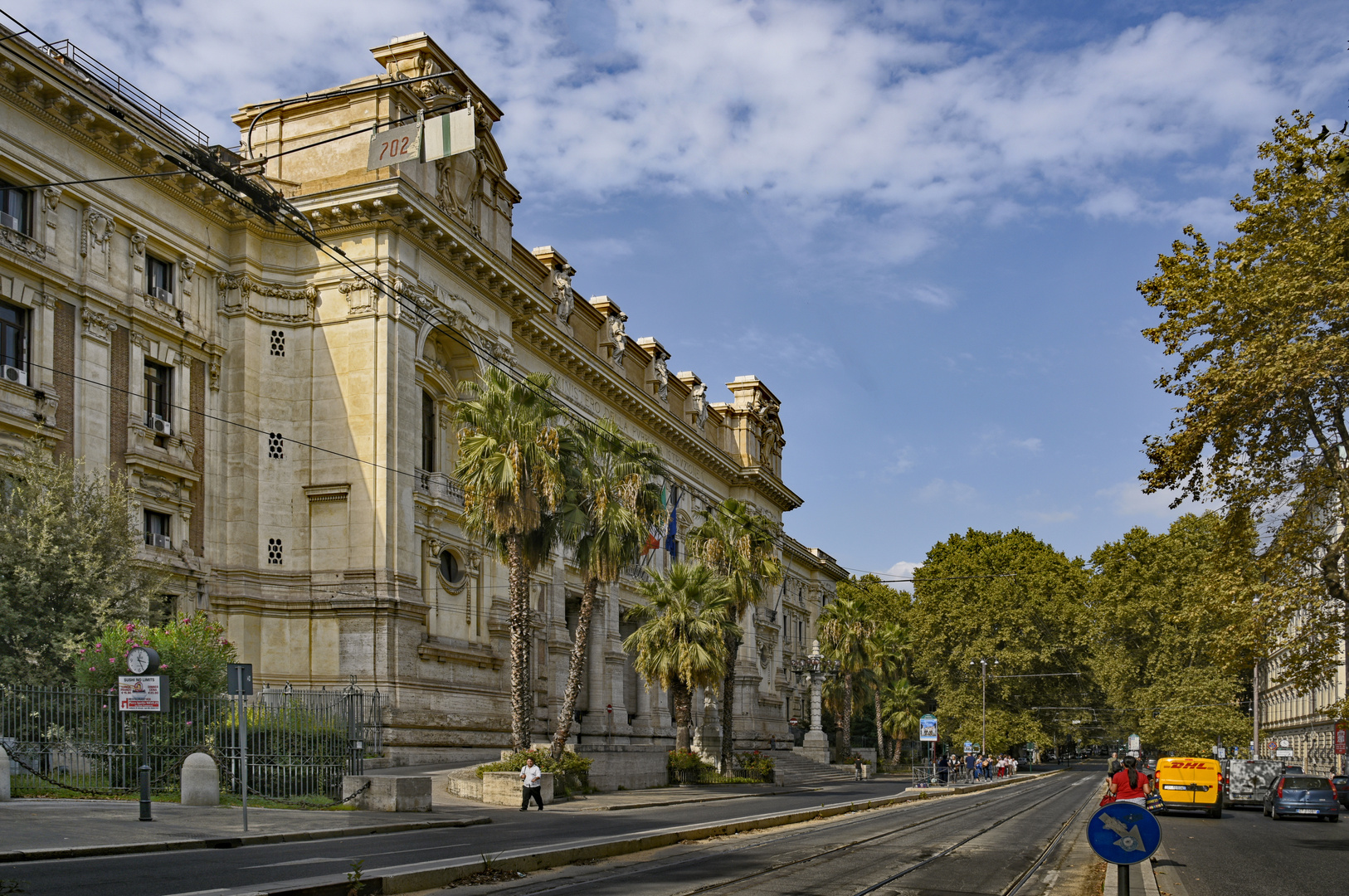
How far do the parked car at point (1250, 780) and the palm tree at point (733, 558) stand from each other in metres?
18.0

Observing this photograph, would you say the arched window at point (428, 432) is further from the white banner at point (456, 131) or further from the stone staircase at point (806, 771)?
the stone staircase at point (806, 771)

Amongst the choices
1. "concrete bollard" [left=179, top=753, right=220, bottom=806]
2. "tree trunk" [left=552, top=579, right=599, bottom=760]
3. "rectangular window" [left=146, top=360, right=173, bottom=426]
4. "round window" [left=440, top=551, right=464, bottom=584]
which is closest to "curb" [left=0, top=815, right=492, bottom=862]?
"concrete bollard" [left=179, top=753, right=220, bottom=806]

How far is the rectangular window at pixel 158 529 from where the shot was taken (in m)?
30.9

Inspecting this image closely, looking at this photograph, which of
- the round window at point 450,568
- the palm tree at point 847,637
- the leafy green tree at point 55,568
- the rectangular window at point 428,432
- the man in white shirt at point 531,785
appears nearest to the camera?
the leafy green tree at point 55,568

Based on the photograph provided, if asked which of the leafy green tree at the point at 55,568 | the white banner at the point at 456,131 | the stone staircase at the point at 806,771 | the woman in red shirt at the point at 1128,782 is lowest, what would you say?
the stone staircase at the point at 806,771

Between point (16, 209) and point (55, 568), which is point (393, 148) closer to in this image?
point (16, 209)

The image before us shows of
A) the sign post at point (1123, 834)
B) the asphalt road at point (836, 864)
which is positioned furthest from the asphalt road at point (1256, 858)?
the sign post at point (1123, 834)

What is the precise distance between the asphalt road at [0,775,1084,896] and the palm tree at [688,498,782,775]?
11.4 metres

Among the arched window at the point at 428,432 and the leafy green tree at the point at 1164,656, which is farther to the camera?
the leafy green tree at the point at 1164,656

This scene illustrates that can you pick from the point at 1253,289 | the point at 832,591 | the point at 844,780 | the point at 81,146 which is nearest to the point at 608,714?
the point at 844,780

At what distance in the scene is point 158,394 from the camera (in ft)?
105

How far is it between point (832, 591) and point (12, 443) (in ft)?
243

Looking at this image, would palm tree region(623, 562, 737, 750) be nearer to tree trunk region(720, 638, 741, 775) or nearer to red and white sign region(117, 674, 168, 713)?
tree trunk region(720, 638, 741, 775)

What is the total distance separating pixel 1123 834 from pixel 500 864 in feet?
28.1
